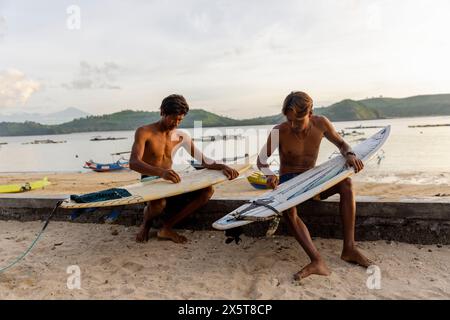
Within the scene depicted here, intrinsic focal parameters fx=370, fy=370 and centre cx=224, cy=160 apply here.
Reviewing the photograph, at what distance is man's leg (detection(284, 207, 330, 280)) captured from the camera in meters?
2.84

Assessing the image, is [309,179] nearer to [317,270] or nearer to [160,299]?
[317,270]

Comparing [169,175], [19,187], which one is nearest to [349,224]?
[169,175]

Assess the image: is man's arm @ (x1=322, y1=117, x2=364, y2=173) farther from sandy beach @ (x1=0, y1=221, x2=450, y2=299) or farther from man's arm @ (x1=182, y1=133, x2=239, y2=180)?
man's arm @ (x1=182, y1=133, x2=239, y2=180)

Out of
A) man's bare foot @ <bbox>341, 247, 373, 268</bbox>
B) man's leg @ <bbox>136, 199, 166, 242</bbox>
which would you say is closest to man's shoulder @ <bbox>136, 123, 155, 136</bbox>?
man's leg @ <bbox>136, 199, 166, 242</bbox>

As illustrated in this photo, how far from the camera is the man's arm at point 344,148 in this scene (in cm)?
340

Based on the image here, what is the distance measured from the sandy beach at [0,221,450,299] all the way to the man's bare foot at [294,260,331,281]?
1.8 inches

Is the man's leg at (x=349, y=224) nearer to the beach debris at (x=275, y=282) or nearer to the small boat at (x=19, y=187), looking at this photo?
the beach debris at (x=275, y=282)

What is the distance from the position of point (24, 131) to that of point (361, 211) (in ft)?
435

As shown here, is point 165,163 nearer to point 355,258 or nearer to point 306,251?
point 306,251

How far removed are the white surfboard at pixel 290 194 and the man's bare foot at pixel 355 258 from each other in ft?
1.83

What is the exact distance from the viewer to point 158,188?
3641 millimetres

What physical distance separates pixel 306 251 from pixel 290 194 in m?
0.50

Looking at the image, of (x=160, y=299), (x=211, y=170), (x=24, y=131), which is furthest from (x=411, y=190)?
(x=24, y=131)

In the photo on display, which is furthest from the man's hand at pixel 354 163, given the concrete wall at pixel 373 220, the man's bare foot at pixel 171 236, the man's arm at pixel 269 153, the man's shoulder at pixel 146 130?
the man's shoulder at pixel 146 130
